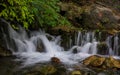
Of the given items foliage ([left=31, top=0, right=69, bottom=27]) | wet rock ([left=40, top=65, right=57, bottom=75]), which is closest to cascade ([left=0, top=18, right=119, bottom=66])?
foliage ([left=31, top=0, right=69, bottom=27])

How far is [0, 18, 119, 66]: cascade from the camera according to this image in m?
11.0

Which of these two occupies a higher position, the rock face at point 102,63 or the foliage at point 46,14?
the foliage at point 46,14

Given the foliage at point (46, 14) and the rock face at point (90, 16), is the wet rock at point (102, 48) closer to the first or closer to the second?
the foliage at point (46, 14)

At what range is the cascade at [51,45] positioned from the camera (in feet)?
36.1

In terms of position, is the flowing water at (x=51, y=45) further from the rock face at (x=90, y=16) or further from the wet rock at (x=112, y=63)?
the rock face at (x=90, y=16)

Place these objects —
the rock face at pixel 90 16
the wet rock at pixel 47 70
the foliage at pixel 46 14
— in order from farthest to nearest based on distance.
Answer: the rock face at pixel 90 16 → the foliage at pixel 46 14 → the wet rock at pixel 47 70

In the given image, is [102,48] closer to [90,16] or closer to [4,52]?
[90,16]

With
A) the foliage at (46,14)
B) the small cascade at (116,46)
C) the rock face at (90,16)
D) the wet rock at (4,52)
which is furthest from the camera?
the rock face at (90,16)

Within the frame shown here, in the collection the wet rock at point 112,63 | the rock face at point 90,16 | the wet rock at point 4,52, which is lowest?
the wet rock at point 112,63

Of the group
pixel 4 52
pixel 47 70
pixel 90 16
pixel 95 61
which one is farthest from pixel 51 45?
pixel 47 70

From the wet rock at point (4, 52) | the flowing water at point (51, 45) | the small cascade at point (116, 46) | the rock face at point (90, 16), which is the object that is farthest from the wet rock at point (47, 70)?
the rock face at point (90, 16)

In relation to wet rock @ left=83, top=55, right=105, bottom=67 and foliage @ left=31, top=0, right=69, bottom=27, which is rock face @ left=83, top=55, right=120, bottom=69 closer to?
wet rock @ left=83, top=55, right=105, bottom=67

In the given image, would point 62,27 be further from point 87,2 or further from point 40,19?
point 87,2

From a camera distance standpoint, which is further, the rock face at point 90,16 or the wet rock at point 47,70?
the rock face at point 90,16
